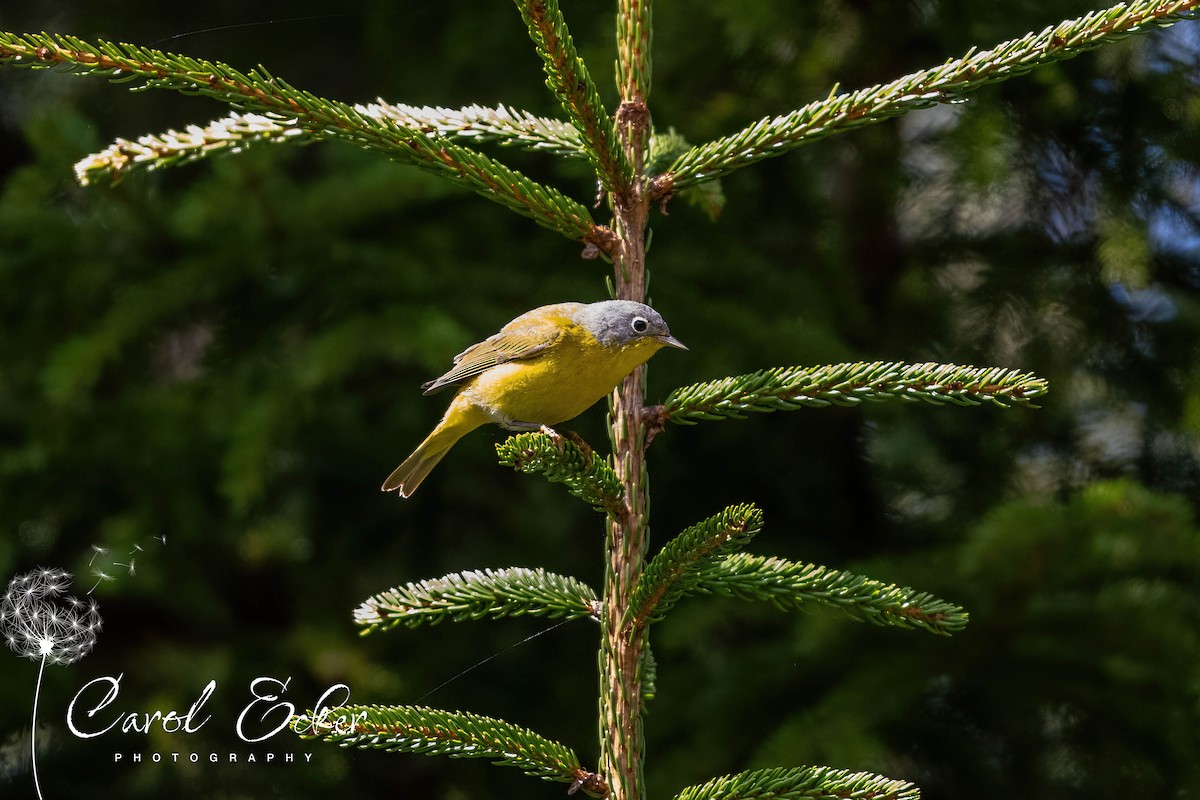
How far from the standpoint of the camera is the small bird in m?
2.14

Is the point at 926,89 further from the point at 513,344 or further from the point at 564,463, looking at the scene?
the point at 513,344

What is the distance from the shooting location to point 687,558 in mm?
1449

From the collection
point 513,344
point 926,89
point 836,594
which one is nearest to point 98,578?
point 513,344

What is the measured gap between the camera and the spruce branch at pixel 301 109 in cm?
147

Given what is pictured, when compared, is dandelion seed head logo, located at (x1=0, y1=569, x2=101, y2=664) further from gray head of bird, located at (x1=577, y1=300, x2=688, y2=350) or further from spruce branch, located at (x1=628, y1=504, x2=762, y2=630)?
spruce branch, located at (x1=628, y1=504, x2=762, y2=630)

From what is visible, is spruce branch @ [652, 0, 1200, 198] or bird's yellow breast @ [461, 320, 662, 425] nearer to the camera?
spruce branch @ [652, 0, 1200, 198]

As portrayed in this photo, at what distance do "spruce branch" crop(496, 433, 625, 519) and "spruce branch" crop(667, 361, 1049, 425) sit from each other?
0.69 feet

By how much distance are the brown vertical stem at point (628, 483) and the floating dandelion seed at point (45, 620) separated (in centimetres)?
204

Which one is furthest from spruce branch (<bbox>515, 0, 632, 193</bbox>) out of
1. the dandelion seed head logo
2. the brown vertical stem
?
the dandelion seed head logo

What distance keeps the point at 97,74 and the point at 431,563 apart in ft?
10.1

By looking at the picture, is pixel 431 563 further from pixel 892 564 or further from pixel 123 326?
pixel 892 564

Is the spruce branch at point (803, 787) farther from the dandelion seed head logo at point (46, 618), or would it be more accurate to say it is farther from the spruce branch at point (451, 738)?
the dandelion seed head logo at point (46, 618)

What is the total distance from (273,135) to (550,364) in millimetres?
755

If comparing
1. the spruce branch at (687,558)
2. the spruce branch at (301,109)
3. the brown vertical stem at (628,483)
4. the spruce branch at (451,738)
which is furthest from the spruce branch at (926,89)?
the spruce branch at (451,738)
